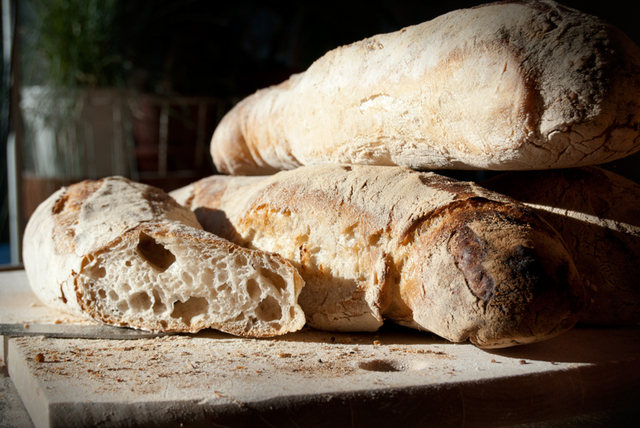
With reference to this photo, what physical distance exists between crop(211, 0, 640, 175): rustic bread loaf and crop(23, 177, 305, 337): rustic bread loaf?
1.54 ft

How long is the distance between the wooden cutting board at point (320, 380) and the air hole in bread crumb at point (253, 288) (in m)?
0.11

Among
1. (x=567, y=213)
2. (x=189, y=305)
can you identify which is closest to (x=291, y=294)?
(x=189, y=305)

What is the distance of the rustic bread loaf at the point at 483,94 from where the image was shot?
1103 millimetres

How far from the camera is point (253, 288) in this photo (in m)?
1.40

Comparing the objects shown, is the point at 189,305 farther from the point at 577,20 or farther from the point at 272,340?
the point at 577,20

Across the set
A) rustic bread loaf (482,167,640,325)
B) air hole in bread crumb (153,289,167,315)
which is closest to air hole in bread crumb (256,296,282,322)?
air hole in bread crumb (153,289,167,315)

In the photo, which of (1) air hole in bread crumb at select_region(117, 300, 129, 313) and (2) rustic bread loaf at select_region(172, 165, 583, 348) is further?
(1) air hole in bread crumb at select_region(117, 300, 129, 313)

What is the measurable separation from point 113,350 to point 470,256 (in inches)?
32.5

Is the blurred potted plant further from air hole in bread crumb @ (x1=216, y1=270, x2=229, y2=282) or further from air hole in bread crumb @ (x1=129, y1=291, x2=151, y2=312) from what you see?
air hole in bread crumb @ (x1=216, y1=270, x2=229, y2=282)

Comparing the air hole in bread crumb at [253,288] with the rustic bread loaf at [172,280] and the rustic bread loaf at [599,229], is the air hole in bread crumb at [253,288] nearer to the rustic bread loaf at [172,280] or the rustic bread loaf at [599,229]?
the rustic bread loaf at [172,280]

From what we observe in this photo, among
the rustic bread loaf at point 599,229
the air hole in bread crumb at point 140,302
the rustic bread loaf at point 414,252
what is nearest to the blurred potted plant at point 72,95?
the rustic bread loaf at point 414,252

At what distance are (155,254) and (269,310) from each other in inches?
13.8

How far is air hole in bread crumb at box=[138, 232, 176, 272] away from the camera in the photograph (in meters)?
1.44

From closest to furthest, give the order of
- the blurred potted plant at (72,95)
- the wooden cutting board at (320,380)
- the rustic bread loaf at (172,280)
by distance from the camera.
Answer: the wooden cutting board at (320,380), the rustic bread loaf at (172,280), the blurred potted plant at (72,95)
